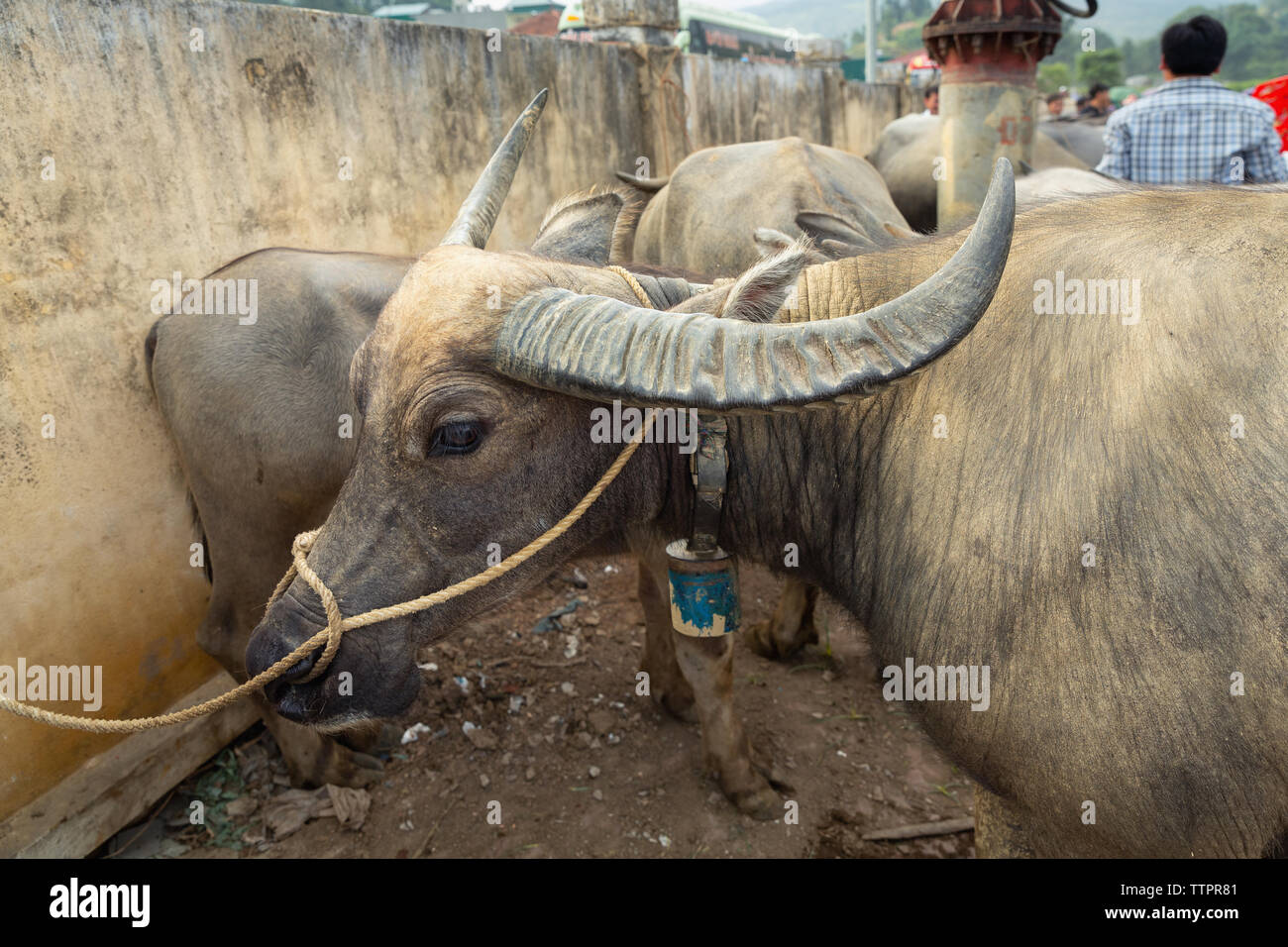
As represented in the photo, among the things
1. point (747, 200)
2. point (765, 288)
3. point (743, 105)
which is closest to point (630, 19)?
point (743, 105)

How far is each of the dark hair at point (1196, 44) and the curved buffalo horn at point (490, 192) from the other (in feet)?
14.4

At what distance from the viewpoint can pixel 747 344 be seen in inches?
71.9

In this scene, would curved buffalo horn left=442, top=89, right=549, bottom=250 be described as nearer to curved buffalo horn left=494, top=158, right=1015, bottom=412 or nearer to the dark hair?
curved buffalo horn left=494, top=158, right=1015, bottom=412

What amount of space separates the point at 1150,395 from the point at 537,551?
1582mm

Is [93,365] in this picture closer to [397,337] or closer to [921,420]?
[397,337]

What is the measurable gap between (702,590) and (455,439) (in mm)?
890

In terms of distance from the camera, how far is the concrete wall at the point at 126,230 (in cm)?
306

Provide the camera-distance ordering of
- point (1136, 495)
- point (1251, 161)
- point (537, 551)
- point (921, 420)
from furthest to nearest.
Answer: point (1251, 161)
point (537, 551)
point (921, 420)
point (1136, 495)

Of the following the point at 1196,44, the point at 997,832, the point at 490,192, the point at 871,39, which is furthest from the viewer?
the point at 871,39

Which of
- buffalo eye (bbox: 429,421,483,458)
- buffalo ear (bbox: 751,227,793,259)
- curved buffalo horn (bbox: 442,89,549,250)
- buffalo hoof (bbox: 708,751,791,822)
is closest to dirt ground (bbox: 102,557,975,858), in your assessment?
buffalo hoof (bbox: 708,751,791,822)

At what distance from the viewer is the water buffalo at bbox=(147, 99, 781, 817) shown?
3182mm

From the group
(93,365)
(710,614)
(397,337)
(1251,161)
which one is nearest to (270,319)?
(93,365)

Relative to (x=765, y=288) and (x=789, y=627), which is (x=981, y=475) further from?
(x=789, y=627)

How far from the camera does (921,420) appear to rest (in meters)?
2.08
